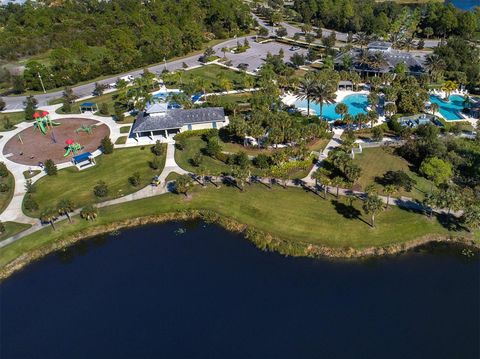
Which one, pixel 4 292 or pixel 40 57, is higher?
pixel 40 57

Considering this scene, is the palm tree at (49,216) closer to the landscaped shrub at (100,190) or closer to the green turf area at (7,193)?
the landscaped shrub at (100,190)

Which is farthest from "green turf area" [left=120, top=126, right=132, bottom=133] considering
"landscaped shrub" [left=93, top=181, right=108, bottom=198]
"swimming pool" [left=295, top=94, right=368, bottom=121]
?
"swimming pool" [left=295, top=94, right=368, bottom=121]

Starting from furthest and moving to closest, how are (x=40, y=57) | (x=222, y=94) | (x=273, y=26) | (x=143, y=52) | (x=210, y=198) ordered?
(x=273, y=26) → (x=40, y=57) → (x=143, y=52) → (x=222, y=94) → (x=210, y=198)

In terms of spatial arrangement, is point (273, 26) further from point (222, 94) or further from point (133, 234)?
point (133, 234)

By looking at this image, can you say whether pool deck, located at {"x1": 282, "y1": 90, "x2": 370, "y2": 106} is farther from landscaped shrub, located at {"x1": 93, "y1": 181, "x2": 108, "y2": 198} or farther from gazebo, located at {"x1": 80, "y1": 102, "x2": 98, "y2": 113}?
landscaped shrub, located at {"x1": 93, "y1": 181, "x2": 108, "y2": 198}

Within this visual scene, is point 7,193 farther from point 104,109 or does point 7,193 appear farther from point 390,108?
point 390,108

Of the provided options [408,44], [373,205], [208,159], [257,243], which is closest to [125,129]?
[208,159]

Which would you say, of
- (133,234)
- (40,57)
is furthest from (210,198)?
(40,57)
